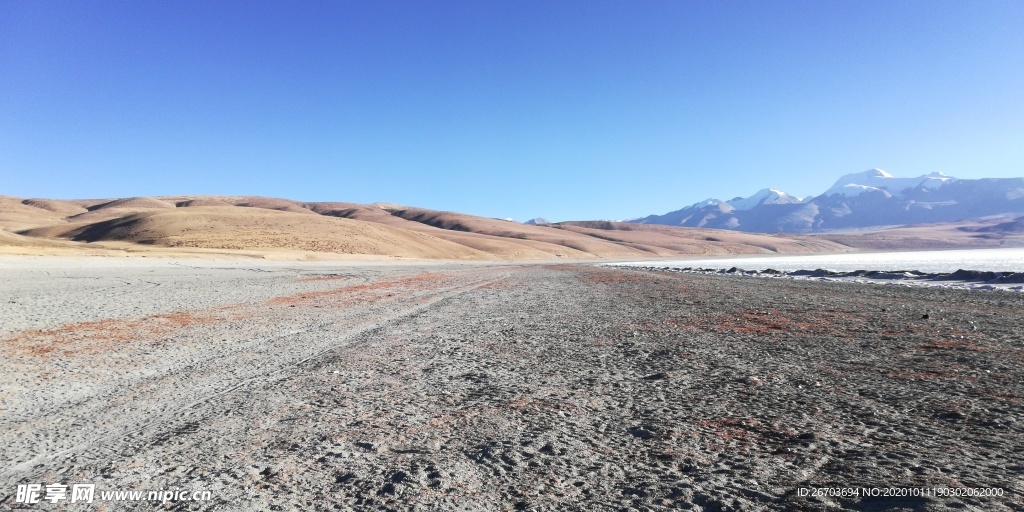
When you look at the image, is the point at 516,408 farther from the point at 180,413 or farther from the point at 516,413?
the point at 180,413

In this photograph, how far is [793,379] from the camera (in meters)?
5.36

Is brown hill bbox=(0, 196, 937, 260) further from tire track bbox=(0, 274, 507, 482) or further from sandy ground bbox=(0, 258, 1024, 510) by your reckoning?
sandy ground bbox=(0, 258, 1024, 510)

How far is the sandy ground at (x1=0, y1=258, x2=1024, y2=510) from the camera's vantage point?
2973 mm

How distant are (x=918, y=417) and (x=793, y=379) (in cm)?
135

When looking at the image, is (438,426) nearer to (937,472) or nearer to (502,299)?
(937,472)

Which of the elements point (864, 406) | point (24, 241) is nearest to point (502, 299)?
point (864, 406)

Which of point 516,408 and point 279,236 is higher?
point 279,236

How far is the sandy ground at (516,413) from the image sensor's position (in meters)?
2.97

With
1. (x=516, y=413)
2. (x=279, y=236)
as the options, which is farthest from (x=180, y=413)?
(x=279, y=236)

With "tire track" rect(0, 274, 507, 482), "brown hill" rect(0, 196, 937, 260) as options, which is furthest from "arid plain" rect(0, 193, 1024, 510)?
"brown hill" rect(0, 196, 937, 260)

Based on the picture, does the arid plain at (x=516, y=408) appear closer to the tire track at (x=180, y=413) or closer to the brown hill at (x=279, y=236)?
the tire track at (x=180, y=413)

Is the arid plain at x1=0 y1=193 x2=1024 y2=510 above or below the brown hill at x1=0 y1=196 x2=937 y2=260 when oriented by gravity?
below

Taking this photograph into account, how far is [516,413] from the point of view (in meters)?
4.38

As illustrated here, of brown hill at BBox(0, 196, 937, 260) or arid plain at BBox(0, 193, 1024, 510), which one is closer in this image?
arid plain at BBox(0, 193, 1024, 510)
